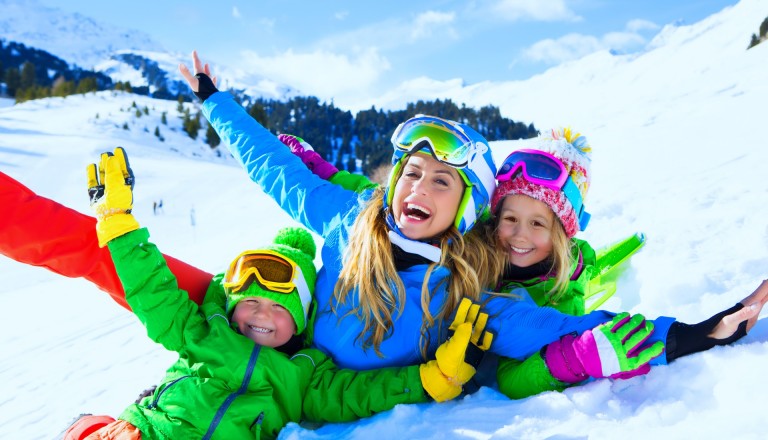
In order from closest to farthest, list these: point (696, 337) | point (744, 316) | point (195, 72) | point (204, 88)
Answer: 1. point (744, 316)
2. point (696, 337)
3. point (204, 88)
4. point (195, 72)

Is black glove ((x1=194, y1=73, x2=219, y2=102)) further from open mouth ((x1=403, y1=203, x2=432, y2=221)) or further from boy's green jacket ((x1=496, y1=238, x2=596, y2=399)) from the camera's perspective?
boy's green jacket ((x1=496, y1=238, x2=596, y2=399))

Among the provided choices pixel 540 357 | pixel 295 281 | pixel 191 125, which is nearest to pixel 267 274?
pixel 295 281

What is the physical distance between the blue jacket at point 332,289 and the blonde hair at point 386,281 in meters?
0.04

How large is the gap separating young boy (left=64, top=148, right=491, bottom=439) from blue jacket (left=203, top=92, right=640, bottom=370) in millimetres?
117

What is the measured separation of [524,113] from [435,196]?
156 meters

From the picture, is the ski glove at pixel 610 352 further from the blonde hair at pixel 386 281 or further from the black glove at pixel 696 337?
the blonde hair at pixel 386 281

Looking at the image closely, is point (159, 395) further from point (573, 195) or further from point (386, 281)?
point (573, 195)

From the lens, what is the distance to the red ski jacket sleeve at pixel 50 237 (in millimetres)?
2398

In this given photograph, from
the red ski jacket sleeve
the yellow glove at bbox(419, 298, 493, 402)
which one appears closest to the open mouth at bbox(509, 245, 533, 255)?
the yellow glove at bbox(419, 298, 493, 402)

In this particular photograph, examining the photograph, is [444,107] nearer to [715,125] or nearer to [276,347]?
[715,125]

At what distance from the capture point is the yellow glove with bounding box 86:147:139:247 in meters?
2.20

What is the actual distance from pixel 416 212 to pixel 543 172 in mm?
814

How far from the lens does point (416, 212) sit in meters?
2.45

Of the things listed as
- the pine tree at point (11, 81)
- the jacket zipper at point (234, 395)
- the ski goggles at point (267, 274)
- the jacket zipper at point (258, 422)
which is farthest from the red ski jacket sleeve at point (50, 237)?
the pine tree at point (11, 81)
